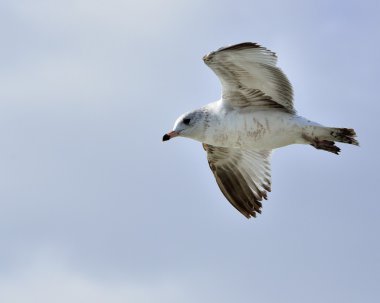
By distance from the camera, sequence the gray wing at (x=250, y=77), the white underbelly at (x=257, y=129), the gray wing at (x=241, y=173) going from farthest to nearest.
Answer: the gray wing at (x=241, y=173) < the white underbelly at (x=257, y=129) < the gray wing at (x=250, y=77)

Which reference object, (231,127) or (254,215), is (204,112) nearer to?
Result: (231,127)

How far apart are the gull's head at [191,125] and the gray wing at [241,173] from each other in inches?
52.9

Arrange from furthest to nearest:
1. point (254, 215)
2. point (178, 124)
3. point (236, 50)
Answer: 1. point (254, 215)
2. point (178, 124)
3. point (236, 50)

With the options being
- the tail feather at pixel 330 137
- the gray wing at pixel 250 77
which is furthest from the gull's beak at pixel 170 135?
the tail feather at pixel 330 137

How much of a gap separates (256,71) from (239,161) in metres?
2.26

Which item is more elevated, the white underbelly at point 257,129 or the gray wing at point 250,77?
the gray wing at point 250,77

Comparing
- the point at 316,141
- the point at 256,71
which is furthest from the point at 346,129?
the point at 256,71

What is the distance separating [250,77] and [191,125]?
3.27 ft

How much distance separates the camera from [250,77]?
13438 millimetres

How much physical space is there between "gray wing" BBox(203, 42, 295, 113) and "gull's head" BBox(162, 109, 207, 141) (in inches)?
15.5

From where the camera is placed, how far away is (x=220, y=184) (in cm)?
1513

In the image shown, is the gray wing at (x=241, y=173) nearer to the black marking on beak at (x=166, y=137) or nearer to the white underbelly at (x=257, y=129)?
the black marking on beak at (x=166, y=137)

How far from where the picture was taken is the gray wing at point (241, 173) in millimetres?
15125

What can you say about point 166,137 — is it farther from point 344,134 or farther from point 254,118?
point 344,134
